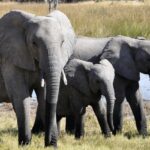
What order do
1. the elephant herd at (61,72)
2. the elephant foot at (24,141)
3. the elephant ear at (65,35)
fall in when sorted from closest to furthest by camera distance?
the elephant herd at (61,72), the elephant ear at (65,35), the elephant foot at (24,141)

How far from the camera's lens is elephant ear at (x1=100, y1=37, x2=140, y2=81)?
10781 mm

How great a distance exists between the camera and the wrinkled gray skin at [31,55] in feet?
25.3

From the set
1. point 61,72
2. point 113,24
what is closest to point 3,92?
point 61,72

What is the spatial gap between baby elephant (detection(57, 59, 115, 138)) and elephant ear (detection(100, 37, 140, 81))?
72cm

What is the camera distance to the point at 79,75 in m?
10.1

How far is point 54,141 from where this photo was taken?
8297mm

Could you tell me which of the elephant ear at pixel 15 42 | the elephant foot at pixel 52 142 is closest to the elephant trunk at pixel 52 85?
the elephant foot at pixel 52 142

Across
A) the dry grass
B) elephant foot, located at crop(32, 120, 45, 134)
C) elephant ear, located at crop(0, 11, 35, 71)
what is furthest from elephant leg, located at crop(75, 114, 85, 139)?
the dry grass

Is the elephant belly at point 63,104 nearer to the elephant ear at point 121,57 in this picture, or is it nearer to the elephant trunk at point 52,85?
the elephant ear at point 121,57

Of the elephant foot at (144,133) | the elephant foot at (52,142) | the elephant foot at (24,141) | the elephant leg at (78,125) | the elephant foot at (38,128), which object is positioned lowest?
the elephant foot at (144,133)

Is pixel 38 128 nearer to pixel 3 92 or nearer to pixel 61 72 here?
pixel 3 92

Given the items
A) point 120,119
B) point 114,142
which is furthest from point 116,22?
point 114,142

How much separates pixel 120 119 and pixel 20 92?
298 centimetres

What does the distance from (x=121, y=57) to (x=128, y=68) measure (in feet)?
0.89
